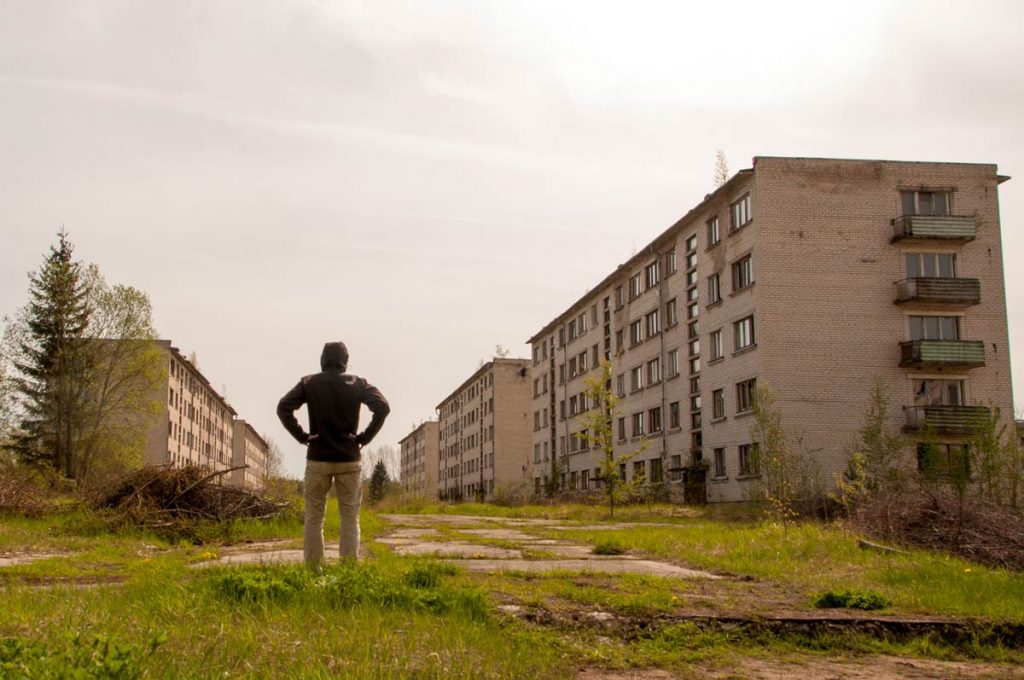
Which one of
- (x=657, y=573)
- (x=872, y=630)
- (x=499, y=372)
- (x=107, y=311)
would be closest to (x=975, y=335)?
(x=657, y=573)

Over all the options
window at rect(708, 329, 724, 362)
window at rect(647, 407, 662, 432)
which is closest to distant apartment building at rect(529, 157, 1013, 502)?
window at rect(708, 329, 724, 362)

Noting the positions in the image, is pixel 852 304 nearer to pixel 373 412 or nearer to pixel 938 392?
pixel 938 392

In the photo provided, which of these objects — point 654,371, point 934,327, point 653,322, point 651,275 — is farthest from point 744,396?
point 651,275

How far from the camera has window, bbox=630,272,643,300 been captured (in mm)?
50188

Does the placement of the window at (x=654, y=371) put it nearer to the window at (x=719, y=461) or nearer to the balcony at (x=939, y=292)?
the window at (x=719, y=461)

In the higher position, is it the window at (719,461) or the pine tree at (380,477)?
the window at (719,461)

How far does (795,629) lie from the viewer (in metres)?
5.65

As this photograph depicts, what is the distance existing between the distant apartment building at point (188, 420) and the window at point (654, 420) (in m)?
22.9

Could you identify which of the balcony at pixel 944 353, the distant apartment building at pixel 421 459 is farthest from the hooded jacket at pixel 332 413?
the distant apartment building at pixel 421 459

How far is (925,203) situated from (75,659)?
37.6 m

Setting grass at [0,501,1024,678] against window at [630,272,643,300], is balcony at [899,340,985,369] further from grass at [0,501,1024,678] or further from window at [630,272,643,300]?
grass at [0,501,1024,678]

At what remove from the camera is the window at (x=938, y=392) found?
112 feet

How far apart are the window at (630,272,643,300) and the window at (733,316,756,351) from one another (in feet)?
43.2

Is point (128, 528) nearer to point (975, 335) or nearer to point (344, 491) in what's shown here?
point (344, 491)
